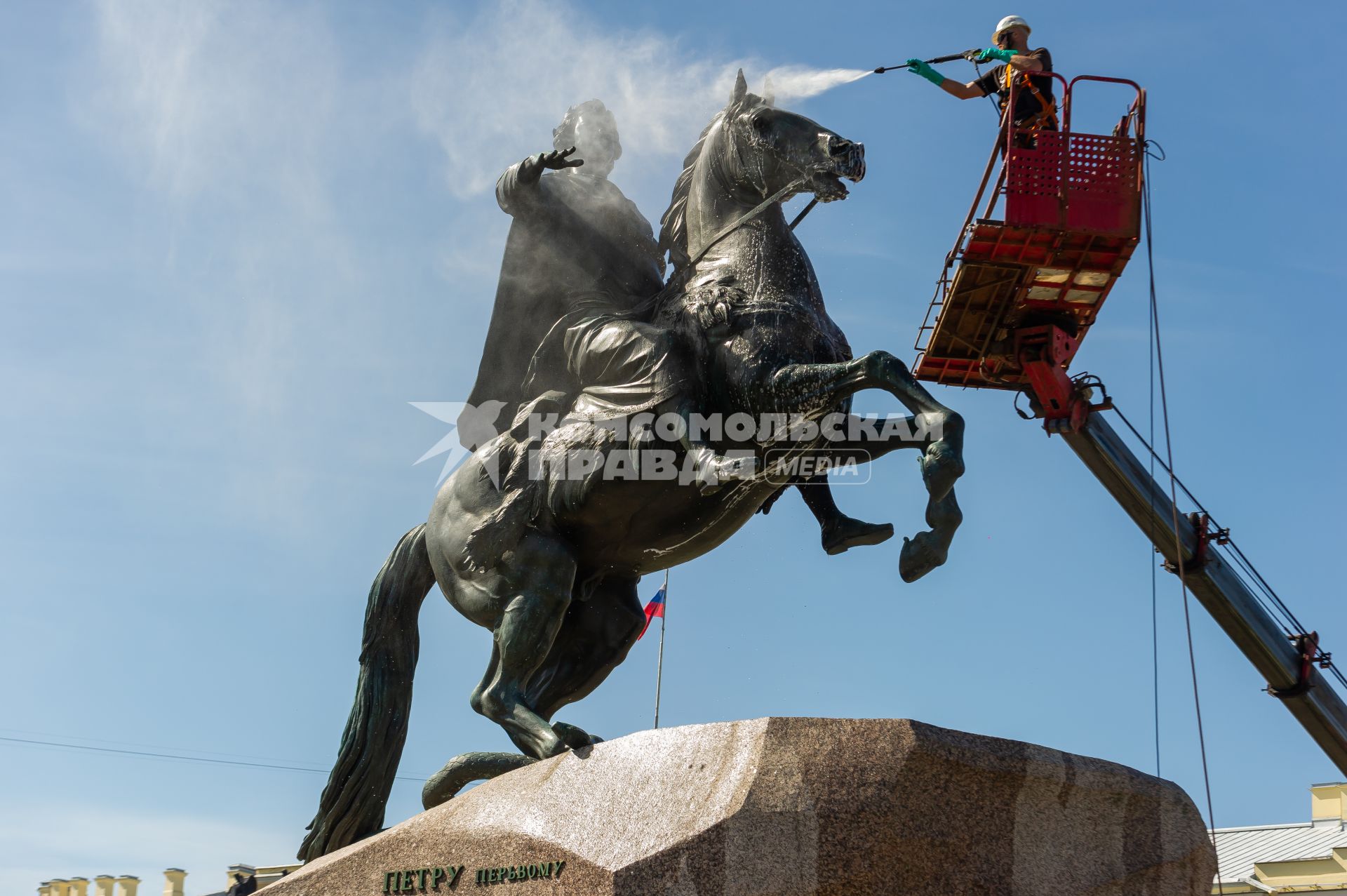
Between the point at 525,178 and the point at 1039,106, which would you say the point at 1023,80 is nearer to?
the point at 1039,106

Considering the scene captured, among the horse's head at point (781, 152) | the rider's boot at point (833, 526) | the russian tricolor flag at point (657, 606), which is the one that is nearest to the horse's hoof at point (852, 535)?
the rider's boot at point (833, 526)

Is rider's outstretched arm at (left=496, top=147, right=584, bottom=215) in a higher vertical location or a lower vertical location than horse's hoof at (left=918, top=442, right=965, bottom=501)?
higher

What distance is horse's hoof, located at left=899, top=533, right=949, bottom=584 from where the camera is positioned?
668 cm

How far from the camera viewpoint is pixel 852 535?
7.79 meters

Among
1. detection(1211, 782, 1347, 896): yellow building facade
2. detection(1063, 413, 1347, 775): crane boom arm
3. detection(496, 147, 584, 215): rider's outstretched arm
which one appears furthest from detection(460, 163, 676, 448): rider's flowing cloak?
detection(1211, 782, 1347, 896): yellow building facade

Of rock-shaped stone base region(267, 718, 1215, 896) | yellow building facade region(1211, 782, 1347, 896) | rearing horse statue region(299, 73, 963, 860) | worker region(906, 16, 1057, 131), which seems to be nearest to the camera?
rock-shaped stone base region(267, 718, 1215, 896)

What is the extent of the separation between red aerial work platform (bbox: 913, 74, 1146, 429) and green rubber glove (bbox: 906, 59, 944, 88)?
9.70 feet

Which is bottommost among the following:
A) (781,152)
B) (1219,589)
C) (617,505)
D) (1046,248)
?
(617,505)

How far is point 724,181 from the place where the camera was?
862 centimetres

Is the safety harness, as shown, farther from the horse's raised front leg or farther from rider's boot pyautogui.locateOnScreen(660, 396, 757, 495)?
rider's boot pyautogui.locateOnScreen(660, 396, 757, 495)

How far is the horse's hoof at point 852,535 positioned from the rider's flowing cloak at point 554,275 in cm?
179

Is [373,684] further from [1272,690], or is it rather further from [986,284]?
[1272,690]

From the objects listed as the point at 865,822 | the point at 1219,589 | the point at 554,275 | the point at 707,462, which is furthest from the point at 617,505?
the point at 1219,589

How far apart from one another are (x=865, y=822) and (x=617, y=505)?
9.17ft
